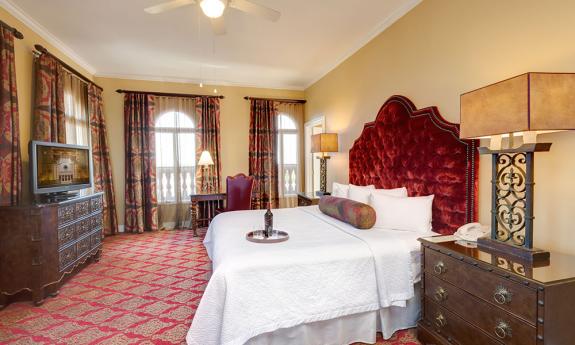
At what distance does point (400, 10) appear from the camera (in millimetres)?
2879

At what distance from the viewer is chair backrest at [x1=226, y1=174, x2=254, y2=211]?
15.3 ft

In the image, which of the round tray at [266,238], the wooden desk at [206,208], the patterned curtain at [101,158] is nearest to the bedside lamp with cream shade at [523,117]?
the round tray at [266,238]

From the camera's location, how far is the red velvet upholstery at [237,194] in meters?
4.66

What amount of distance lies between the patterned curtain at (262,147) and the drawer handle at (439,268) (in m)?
4.06

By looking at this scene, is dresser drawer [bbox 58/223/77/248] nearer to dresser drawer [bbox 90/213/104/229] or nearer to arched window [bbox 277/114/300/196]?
dresser drawer [bbox 90/213/104/229]

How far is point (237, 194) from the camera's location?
15.3 feet

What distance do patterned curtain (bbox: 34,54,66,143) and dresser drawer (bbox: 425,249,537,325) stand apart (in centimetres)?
409

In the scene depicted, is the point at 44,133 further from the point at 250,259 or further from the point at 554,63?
the point at 554,63

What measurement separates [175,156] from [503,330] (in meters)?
5.19

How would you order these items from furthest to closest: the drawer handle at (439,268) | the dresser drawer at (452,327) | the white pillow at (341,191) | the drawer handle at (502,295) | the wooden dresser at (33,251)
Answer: the white pillow at (341,191)
the wooden dresser at (33,251)
the drawer handle at (439,268)
the dresser drawer at (452,327)
the drawer handle at (502,295)

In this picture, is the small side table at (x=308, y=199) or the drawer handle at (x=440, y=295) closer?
the drawer handle at (x=440, y=295)

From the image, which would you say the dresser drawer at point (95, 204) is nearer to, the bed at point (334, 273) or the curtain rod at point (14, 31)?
the curtain rod at point (14, 31)

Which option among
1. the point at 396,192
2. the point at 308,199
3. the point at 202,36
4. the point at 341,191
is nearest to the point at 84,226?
the point at 202,36

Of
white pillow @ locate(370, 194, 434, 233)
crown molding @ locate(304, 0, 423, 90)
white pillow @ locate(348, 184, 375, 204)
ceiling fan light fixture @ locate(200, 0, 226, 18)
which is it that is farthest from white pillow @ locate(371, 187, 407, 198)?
ceiling fan light fixture @ locate(200, 0, 226, 18)
